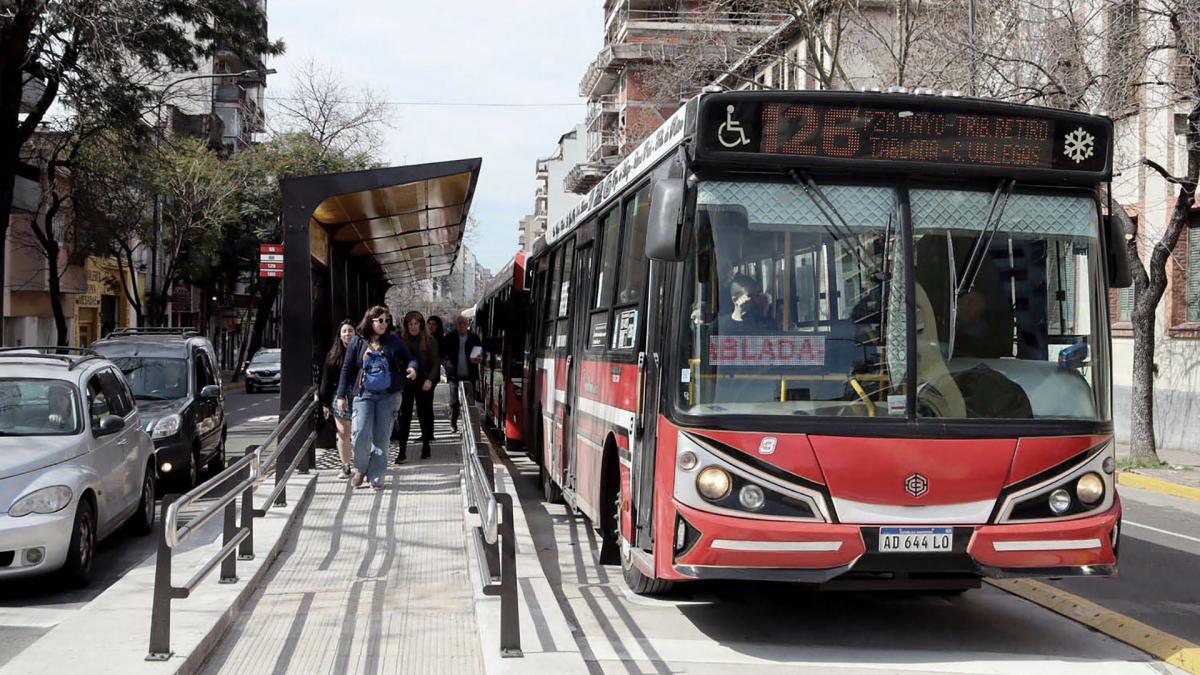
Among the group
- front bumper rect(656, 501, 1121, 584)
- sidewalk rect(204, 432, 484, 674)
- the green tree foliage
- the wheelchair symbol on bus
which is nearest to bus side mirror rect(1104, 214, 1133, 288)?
front bumper rect(656, 501, 1121, 584)

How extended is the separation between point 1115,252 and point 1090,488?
1358mm

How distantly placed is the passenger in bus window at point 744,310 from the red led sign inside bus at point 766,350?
0.05 m

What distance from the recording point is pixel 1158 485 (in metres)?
16.8

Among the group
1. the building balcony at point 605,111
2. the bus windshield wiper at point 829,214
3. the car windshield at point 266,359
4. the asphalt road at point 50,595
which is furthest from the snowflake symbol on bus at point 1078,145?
the building balcony at point 605,111

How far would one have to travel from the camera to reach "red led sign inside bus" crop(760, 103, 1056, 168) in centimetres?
701

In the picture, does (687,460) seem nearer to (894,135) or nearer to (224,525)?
(894,135)

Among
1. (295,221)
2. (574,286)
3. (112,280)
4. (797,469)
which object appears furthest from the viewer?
(112,280)

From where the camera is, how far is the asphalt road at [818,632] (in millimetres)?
6723

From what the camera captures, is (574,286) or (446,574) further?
(574,286)

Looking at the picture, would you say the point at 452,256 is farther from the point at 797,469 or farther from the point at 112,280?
the point at 797,469

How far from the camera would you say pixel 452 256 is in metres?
30.8

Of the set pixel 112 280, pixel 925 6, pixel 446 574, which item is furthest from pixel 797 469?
pixel 112 280

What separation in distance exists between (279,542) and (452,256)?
69.2 ft

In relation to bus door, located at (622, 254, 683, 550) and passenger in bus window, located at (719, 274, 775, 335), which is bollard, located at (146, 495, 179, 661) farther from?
passenger in bus window, located at (719, 274, 775, 335)
